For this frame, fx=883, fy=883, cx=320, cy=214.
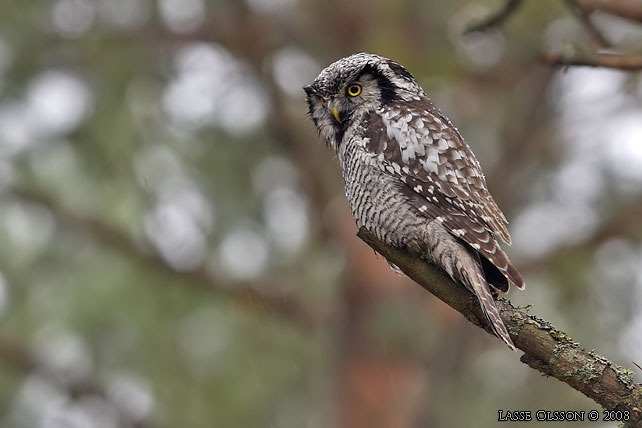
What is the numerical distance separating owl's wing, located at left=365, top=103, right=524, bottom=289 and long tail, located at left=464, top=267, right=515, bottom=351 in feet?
0.71

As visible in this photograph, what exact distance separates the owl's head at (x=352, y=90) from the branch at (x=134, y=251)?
4448 mm

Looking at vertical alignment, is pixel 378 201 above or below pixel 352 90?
below

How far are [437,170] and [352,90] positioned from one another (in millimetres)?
624

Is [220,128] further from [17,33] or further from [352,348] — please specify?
[352,348]

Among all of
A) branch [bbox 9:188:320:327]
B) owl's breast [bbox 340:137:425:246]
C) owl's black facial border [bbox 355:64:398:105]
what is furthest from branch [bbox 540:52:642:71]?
branch [bbox 9:188:320:327]

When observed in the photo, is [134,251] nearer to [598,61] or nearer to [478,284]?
[478,284]

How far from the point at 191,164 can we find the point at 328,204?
1427 mm

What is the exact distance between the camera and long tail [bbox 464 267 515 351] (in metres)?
2.55

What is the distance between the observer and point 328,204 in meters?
8.73

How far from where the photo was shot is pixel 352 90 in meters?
3.89

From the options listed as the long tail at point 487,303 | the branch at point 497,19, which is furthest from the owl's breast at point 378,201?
the branch at point 497,19

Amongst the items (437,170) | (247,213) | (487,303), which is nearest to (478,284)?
(487,303)

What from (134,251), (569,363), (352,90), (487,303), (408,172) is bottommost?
(569,363)

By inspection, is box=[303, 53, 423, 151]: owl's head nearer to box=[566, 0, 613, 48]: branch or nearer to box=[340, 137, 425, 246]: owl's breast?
box=[340, 137, 425, 246]: owl's breast
